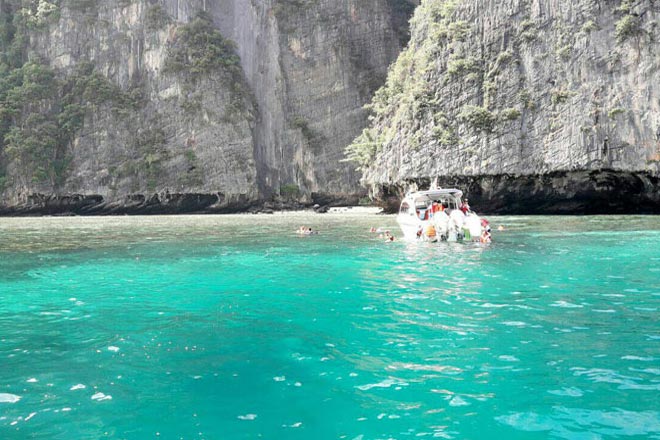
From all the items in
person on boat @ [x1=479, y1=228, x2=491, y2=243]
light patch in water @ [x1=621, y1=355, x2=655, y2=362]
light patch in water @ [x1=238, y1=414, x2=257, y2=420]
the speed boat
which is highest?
the speed boat

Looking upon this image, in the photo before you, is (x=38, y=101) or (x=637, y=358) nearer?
(x=637, y=358)

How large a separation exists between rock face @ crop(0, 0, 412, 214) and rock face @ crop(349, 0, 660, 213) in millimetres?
28839

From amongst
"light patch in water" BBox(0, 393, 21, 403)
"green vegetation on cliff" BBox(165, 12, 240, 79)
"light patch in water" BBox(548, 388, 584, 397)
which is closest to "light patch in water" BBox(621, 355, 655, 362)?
"light patch in water" BBox(548, 388, 584, 397)

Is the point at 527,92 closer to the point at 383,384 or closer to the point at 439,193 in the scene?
the point at 439,193

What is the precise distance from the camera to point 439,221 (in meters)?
22.6

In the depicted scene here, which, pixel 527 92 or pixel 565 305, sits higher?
pixel 527 92

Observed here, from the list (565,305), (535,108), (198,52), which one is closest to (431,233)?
(565,305)

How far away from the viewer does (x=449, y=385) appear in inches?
230

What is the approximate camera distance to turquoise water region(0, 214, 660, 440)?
4996mm

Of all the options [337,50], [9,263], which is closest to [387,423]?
[9,263]

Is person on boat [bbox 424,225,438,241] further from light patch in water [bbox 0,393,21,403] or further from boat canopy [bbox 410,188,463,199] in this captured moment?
light patch in water [bbox 0,393,21,403]

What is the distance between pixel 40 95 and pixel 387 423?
279 feet

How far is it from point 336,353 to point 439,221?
1617cm

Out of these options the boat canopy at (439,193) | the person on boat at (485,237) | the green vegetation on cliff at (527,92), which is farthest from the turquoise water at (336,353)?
the green vegetation on cliff at (527,92)
